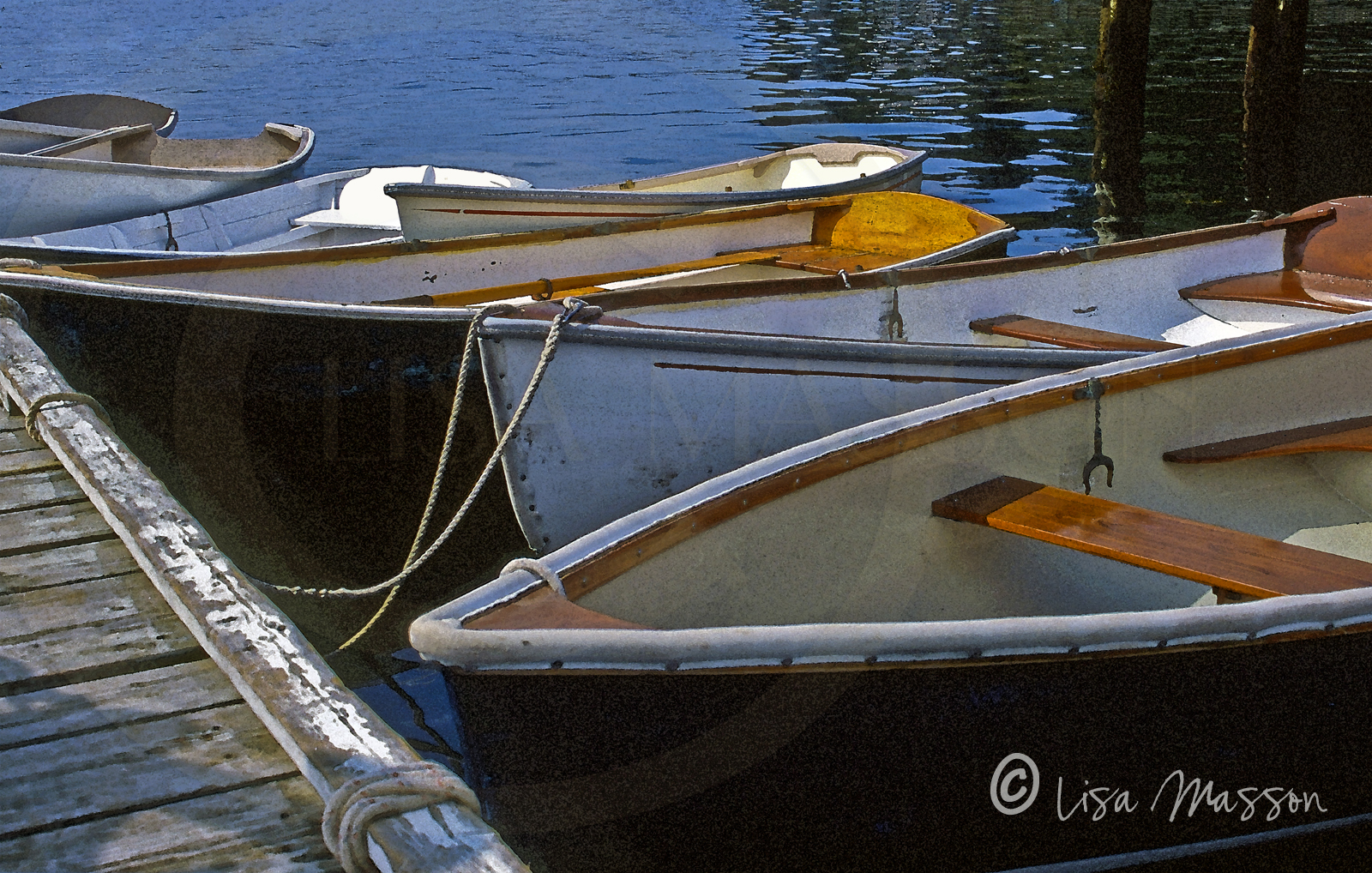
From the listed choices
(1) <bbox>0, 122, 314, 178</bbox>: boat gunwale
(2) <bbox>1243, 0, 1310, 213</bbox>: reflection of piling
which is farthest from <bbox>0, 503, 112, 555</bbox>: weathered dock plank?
(2) <bbox>1243, 0, 1310, 213</bbox>: reflection of piling

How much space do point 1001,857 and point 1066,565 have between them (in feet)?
3.94

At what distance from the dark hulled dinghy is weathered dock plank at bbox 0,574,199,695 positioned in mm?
802

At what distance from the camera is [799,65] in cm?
2552

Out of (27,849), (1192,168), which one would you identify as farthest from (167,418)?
(1192,168)

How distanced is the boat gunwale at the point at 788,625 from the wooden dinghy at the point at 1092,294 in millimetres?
1620

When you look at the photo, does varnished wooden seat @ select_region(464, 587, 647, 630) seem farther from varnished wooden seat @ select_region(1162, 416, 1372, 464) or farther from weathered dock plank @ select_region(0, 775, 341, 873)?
varnished wooden seat @ select_region(1162, 416, 1372, 464)

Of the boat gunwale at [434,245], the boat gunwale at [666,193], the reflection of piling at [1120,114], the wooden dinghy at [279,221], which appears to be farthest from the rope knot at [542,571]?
the reflection of piling at [1120,114]

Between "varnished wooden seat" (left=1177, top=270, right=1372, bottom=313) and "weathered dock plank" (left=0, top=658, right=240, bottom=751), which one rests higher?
"weathered dock plank" (left=0, top=658, right=240, bottom=751)

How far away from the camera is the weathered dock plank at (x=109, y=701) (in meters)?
2.47

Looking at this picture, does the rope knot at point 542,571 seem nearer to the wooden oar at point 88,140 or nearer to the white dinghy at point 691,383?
the white dinghy at point 691,383

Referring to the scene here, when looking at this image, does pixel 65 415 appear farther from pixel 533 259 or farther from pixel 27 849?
pixel 533 259

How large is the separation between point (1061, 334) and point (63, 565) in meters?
4.06

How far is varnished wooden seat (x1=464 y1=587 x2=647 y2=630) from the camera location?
2.36 m

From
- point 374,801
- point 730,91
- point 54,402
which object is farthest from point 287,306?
point 730,91
